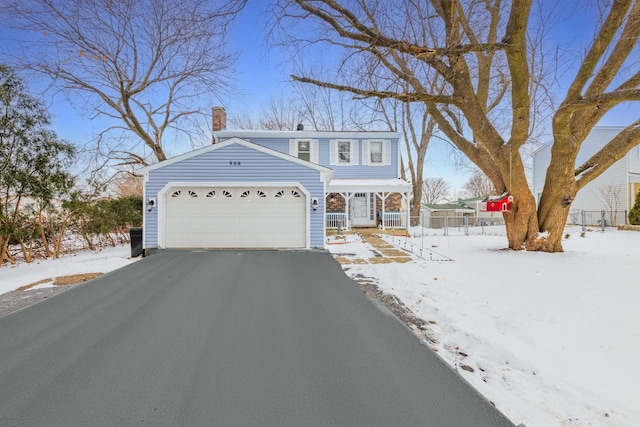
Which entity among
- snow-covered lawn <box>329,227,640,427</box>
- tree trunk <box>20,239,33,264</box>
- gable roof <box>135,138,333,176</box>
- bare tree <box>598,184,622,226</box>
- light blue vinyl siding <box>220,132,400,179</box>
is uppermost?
light blue vinyl siding <box>220,132,400,179</box>

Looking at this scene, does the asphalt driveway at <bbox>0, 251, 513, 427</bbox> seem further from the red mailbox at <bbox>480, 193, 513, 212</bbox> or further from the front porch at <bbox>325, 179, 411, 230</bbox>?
the front porch at <bbox>325, 179, 411, 230</bbox>

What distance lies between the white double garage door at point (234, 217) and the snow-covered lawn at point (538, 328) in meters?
3.42

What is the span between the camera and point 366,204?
59.9 ft

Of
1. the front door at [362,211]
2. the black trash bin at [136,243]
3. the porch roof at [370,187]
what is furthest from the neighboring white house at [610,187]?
the black trash bin at [136,243]

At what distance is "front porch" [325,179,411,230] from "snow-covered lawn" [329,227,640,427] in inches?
322

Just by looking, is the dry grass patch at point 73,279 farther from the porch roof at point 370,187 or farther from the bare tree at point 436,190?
the bare tree at point 436,190

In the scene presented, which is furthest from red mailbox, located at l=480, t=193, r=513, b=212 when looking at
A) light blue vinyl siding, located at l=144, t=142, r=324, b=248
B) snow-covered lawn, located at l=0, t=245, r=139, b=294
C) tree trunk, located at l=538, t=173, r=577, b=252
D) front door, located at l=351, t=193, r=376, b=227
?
snow-covered lawn, located at l=0, t=245, r=139, b=294

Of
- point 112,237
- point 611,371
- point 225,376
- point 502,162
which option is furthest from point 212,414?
point 112,237

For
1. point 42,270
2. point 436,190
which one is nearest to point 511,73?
point 42,270

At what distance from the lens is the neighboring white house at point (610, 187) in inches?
729

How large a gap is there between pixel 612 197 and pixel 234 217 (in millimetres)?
21750

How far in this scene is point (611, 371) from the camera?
294 cm

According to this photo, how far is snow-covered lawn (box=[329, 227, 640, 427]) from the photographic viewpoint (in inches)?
100.0

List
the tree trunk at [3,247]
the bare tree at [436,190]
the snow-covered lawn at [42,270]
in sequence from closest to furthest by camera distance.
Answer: the snow-covered lawn at [42,270], the tree trunk at [3,247], the bare tree at [436,190]
